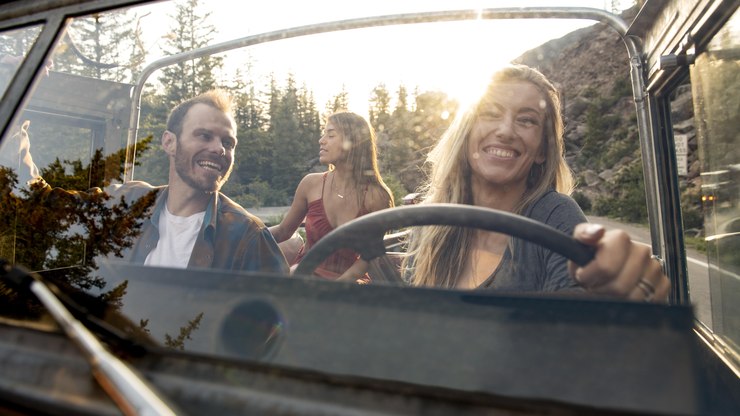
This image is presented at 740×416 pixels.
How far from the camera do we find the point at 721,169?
199 cm

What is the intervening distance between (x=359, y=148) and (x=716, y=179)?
1.41 m

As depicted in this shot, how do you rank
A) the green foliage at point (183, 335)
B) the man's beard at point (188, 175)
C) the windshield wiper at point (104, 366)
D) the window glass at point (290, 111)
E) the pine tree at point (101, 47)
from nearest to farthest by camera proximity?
the windshield wiper at point (104, 366)
the green foliage at point (183, 335)
the window glass at point (290, 111)
the man's beard at point (188, 175)
the pine tree at point (101, 47)

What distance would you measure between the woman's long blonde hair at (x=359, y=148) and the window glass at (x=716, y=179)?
1087 mm

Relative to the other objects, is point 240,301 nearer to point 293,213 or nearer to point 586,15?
point 293,213

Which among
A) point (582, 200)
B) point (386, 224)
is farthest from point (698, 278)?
point (386, 224)

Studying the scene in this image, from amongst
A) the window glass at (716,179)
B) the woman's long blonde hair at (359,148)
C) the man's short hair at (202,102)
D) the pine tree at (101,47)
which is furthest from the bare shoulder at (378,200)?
the window glass at (716,179)

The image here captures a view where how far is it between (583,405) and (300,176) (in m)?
0.74

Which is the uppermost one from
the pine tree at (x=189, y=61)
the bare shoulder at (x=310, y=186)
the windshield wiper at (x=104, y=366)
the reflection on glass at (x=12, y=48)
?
the reflection on glass at (x=12, y=48)

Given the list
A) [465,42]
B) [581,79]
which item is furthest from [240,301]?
[581,79]

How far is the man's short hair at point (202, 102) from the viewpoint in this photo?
1334mm

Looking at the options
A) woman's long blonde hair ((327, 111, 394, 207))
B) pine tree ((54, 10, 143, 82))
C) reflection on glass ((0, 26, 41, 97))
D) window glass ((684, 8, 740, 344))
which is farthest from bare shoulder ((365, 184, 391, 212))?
reflection on glass ((0, 26, 41, 97))

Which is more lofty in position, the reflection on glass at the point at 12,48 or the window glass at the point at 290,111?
the reflection on glass at the point at 12,48

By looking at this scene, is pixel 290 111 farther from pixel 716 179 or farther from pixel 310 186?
pixel 716 179

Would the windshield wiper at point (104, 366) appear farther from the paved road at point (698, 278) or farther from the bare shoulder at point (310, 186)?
the paved road at point (698, 278)
